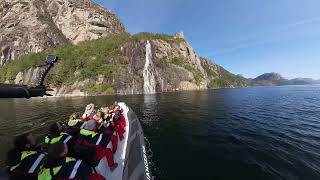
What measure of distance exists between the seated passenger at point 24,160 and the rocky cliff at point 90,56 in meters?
97.0

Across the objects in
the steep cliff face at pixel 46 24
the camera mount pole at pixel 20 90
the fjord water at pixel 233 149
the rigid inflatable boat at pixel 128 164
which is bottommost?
the fjord water at pixel 233 149

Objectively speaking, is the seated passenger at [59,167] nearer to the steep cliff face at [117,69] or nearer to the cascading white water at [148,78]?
the steep cliff face at [117,69]

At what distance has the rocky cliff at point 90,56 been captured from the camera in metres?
108

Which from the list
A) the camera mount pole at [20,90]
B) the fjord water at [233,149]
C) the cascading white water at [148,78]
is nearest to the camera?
the camera mount pole at [20,90]

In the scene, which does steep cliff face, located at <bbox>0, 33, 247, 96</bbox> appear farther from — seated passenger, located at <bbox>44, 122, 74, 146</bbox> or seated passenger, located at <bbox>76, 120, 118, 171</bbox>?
seated passenger, located at <bbox>76, 120, 118, 171</bbox>

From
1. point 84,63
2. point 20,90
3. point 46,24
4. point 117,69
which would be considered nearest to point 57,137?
point 20,90

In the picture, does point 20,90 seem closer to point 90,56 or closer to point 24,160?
point 24,160

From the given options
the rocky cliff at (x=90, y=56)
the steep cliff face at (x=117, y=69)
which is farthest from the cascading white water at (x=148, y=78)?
the steep cliff face at (x=117, y=69)

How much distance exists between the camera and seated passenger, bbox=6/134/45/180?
17.6 ft

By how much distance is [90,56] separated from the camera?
126375 mm

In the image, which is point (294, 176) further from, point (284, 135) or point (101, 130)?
point (101, 130)

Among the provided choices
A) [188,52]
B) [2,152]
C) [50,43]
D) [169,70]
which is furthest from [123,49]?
[2,152]

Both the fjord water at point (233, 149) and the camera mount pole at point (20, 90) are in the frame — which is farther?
the fjord water at point (233, 149)

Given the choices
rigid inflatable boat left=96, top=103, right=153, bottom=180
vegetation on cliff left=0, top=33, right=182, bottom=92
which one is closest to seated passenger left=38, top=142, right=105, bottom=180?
rigid inflatable boat left=96, top=103, right=153, bottom=180
